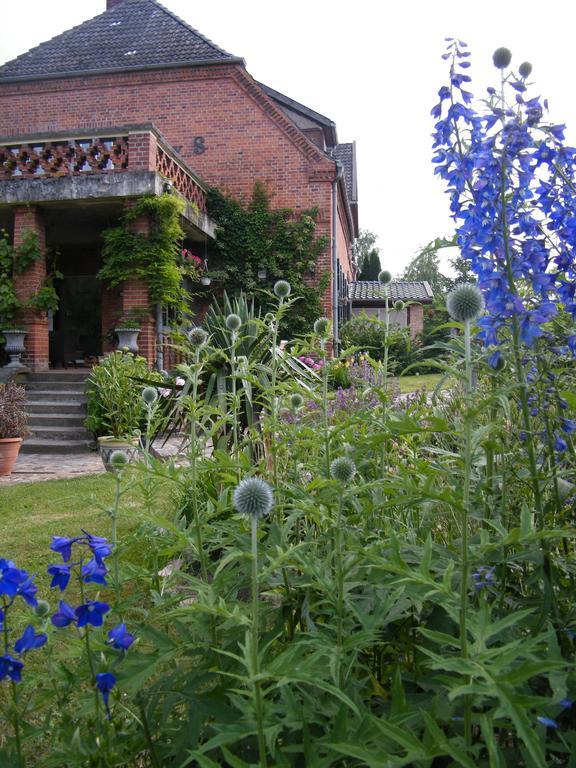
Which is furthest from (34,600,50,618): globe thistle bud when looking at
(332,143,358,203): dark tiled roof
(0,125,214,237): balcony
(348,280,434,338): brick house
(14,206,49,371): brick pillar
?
(348,280,434,338): brick house

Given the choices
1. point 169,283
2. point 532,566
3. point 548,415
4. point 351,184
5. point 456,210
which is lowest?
point 532,566

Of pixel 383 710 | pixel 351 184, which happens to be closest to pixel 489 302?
pixel 383 710

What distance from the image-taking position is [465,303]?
164 cm

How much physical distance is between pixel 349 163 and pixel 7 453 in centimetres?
1955

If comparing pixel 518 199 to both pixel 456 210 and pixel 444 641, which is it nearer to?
pixel 456 210

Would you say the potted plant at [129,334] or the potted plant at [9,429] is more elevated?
the potted plant at [129,334]

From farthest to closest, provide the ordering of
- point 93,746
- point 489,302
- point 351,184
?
point 351,184
point 489,302
point 93,746

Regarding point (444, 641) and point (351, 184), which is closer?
point (444, 641)

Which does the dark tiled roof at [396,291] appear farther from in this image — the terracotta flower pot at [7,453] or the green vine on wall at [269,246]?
the terracotta flower pot at [7,453]

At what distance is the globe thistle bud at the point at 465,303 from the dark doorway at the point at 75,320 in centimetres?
1552

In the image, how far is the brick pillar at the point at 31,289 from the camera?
1134cm

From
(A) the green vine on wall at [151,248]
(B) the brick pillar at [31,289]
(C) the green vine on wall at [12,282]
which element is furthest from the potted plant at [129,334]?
(B) the brick pillar at [31,289]

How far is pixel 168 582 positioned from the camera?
1830 mm

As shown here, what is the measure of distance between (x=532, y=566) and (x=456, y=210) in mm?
1134
